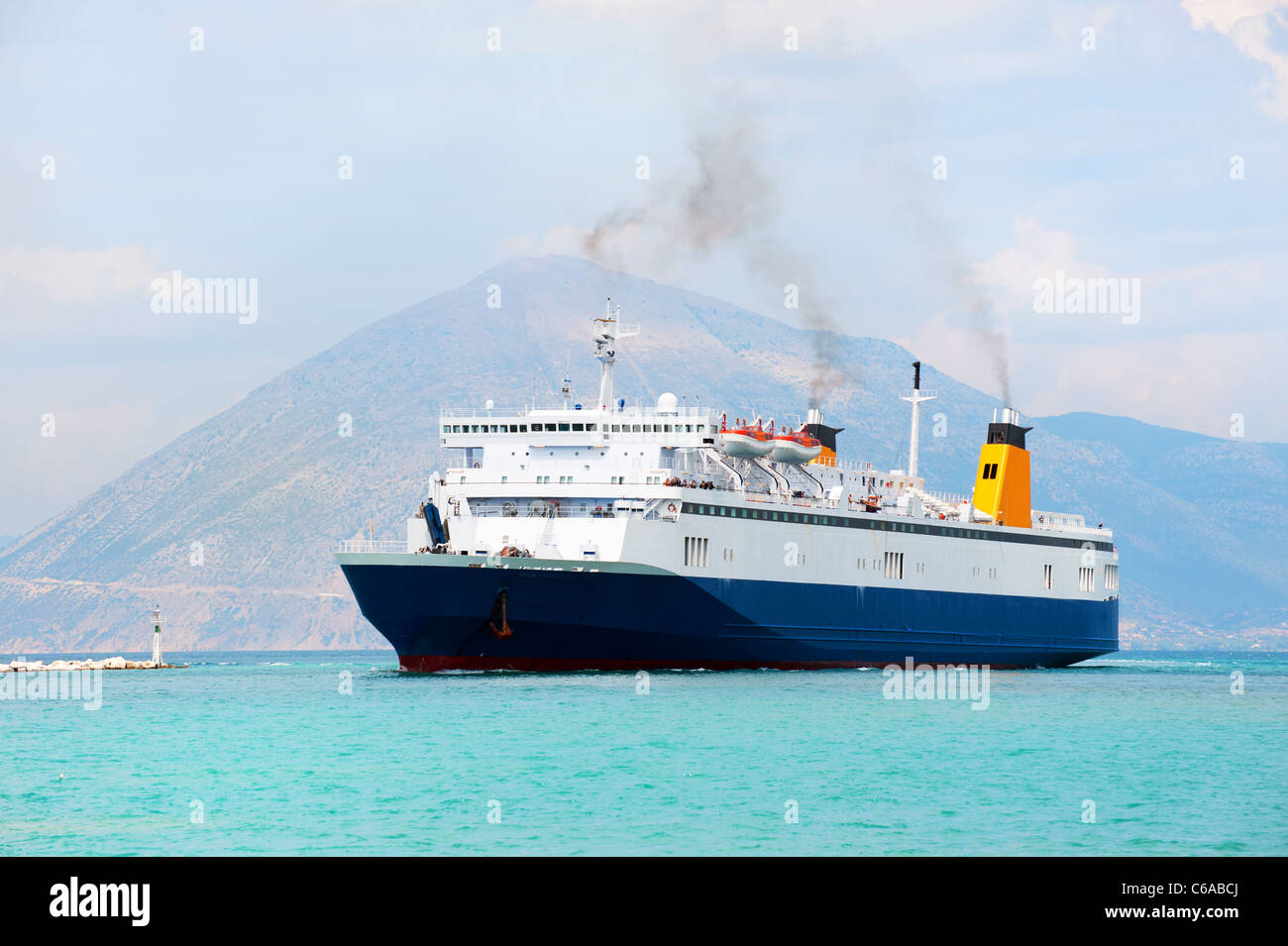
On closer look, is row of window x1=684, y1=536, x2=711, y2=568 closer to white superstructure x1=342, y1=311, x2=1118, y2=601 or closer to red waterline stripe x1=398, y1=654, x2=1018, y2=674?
white superstructure x1=342, y1=311, x2=1118, y2=601

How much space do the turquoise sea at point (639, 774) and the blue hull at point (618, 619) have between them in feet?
3.58

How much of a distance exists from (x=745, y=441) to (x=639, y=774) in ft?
93.9

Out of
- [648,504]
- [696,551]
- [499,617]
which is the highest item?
[648,504]

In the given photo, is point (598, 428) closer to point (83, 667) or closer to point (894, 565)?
A: point (894, 565)

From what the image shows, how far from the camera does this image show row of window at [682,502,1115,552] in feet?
188

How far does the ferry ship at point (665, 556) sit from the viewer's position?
2023 inches

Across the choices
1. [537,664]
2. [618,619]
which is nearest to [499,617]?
[537,664]

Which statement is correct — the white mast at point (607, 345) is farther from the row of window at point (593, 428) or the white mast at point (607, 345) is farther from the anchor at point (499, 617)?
the anchor at point (499, 617)

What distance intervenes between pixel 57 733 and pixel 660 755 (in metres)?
17.9

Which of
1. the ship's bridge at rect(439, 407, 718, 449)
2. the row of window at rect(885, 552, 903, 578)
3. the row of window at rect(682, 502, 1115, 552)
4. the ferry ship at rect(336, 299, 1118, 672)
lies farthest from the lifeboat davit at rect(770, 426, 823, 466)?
the row of window at rect(885, 552, 903, 578)

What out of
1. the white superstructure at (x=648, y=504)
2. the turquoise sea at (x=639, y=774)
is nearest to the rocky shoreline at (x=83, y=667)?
the turquoise sea at (x=639, y=774)

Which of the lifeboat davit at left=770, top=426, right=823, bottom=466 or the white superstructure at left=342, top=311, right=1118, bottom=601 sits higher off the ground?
the lifeboat davit at left=770, top=426, right=823, bottom=466

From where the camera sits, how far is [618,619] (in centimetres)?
5238

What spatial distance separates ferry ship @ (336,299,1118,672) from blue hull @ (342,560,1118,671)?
6 cm
